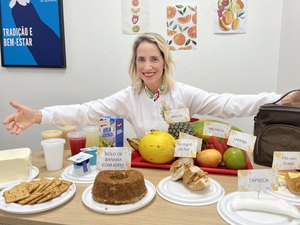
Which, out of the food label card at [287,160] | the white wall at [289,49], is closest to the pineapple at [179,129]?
the food label card at [287,160]

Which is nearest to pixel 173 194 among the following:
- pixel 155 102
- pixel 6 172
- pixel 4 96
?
pixel 6 172

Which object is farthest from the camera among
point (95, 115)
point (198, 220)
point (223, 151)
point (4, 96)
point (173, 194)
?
point (4, 96)

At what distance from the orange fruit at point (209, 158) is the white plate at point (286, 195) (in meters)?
0.24

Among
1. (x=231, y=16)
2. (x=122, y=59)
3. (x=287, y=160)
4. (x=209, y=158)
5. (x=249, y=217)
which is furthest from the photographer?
(x=122, y=59)

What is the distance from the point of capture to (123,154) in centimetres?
102

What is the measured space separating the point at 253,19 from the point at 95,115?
1410mm

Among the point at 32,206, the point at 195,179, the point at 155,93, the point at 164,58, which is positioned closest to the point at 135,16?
the point at 164,58

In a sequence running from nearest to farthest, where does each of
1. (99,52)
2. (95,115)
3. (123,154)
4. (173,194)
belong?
(173,194) < (123,154) < (95,115) < (99,52)

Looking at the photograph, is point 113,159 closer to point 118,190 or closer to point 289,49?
point 118,190

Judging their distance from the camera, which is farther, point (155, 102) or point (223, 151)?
point (155, 102)

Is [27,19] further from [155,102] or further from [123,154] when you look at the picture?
[123,154]

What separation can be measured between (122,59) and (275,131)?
153 centimetres

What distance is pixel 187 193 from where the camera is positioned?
92cm

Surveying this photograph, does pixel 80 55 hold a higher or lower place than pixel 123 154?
higher
